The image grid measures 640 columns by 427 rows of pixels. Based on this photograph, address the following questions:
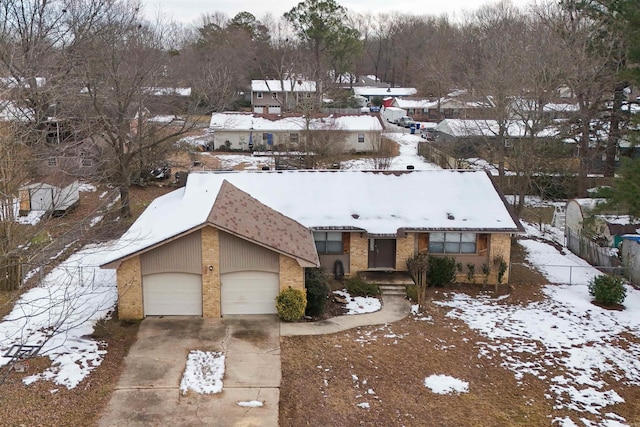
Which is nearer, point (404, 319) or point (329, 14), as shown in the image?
point (404, 319)

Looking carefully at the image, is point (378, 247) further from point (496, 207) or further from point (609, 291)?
point (609, 291)

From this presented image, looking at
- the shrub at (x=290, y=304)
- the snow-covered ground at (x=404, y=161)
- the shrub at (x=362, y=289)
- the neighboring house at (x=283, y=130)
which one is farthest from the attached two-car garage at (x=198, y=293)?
the neighboring house at (x=283, y=130)

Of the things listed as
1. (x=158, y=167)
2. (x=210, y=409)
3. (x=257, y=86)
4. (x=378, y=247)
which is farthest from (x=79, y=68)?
(x=257, y=86)

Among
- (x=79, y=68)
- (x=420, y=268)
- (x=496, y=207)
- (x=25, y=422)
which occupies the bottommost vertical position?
(x=25, y=422)

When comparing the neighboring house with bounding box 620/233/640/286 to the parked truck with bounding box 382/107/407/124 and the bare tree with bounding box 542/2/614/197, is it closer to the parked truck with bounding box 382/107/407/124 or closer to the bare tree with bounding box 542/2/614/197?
the bare tree with bounding box 542/2/614/197

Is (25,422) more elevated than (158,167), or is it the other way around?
(158,167)

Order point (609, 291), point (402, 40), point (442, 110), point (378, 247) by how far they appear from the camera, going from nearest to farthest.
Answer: point (609, 291) → point (378, 247) → point (442, 110) → point (402, 40)

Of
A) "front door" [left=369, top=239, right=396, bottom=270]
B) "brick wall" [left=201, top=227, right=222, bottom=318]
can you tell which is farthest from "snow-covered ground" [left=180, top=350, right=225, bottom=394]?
"front door" [left=369, top=239, right=396, bottom=270]
